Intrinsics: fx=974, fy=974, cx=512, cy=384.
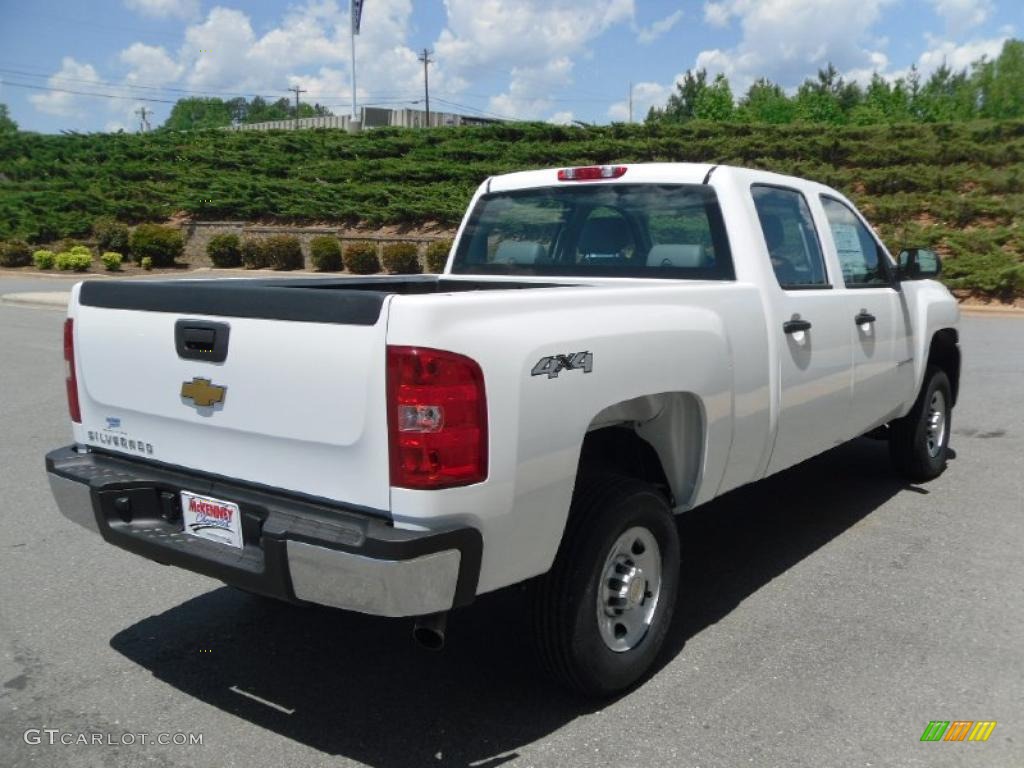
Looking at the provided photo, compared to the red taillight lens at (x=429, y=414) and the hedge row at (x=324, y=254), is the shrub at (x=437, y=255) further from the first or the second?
the red taillight lens at (x=429, y=414)

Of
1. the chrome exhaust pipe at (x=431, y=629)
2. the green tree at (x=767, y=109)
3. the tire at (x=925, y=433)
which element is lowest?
the tire at (x=925, y=433)

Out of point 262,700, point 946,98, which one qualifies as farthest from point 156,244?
point 946,98

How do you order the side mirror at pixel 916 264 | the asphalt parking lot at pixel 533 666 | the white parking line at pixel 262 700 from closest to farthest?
the asphalt parking lot at pixel 533 666, the white parking line at pixel 262 700, the side mirror at pixel 916 264

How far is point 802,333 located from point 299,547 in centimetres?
275

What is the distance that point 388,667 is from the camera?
3.97m

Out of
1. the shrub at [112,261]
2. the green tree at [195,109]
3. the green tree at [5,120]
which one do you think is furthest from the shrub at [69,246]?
the green tree at [195,109]

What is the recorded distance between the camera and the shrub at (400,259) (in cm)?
2953

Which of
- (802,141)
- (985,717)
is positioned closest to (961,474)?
(985,717)

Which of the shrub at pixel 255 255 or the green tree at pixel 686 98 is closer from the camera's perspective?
the shrub at pixel 255 255

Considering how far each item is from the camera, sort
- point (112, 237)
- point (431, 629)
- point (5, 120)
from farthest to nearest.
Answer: point (5, 120) → point (112, 237) → point (431, 629)

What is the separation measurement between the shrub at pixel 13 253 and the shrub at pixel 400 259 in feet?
44.7

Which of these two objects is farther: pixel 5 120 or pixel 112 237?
pixel 5 120

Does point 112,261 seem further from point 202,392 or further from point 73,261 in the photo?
point 202,392

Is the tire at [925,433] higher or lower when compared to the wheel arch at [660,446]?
lower
